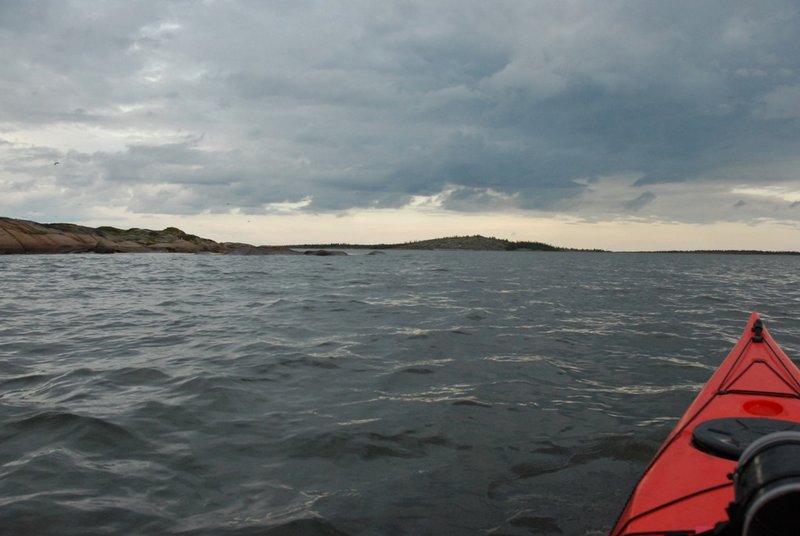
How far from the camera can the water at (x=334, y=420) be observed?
4.21 metres

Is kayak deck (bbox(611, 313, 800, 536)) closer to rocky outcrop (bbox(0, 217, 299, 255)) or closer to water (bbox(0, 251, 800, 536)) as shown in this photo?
water (bbox(0, 251, 800, 536))

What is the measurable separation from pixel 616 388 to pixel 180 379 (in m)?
7.03

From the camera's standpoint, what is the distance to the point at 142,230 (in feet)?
278

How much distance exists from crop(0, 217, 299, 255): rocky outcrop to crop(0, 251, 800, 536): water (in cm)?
5456

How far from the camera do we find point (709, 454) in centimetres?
372

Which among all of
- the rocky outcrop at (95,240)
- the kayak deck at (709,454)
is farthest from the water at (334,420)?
the rocky outcrop at (95,240)

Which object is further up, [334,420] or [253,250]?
[253,250]

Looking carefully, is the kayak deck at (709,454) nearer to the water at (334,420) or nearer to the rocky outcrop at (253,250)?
the water at (334,420)

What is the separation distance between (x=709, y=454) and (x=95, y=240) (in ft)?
256

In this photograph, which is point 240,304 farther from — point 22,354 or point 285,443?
point 285,443

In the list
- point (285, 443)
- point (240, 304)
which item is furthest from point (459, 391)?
point (240, 304)

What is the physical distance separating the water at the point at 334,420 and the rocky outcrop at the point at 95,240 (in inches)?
2148

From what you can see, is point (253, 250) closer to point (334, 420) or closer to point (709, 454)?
point (334, 420)

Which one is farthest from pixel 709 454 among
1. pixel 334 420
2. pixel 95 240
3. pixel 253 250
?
pixel 253 250
